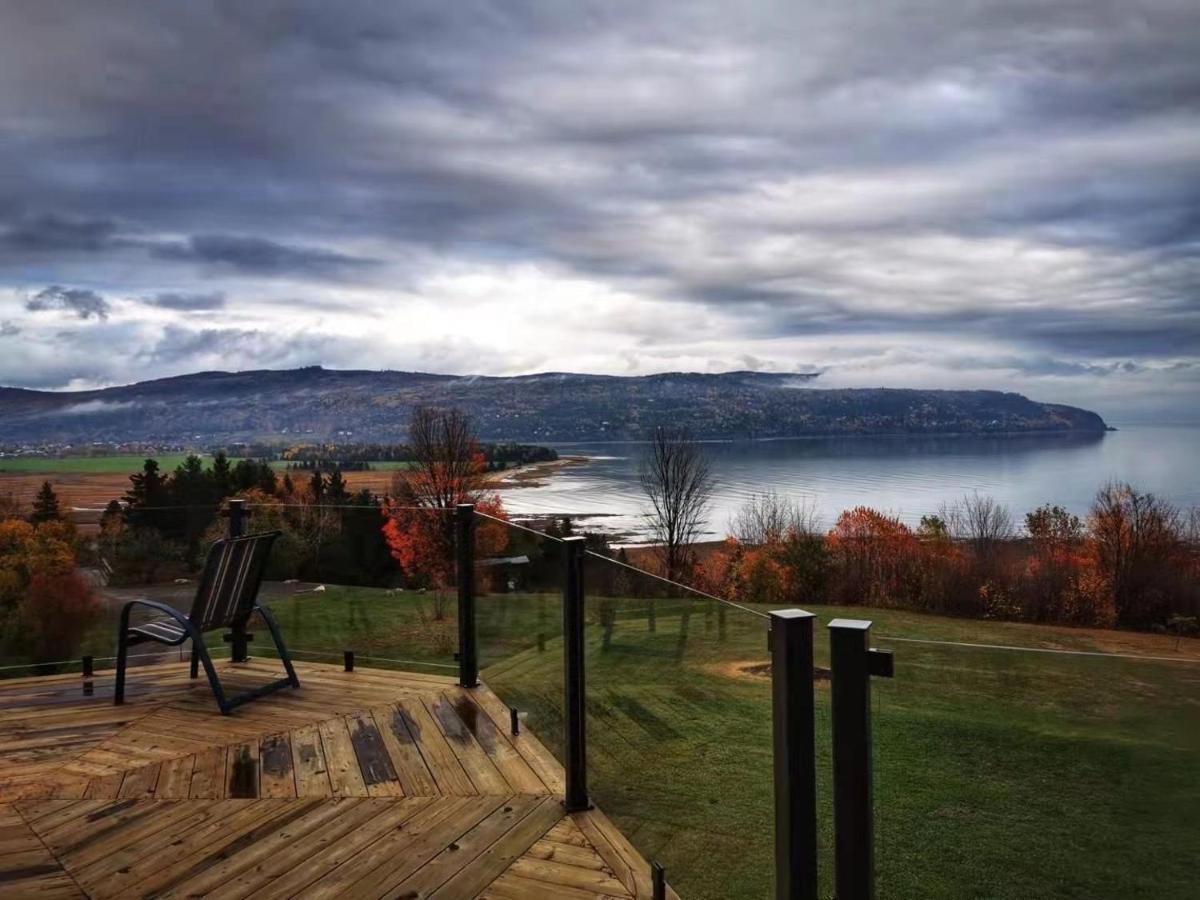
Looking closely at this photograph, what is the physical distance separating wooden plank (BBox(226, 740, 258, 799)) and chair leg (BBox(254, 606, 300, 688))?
0.78 m

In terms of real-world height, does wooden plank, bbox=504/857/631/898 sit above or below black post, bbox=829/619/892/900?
below

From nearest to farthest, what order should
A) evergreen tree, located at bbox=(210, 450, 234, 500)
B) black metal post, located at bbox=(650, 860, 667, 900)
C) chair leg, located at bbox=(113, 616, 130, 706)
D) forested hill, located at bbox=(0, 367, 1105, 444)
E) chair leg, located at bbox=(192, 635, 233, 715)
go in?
black metal post, located at bbox=(650, 860, 667, 900)
chair leg, located at bbox=(192, 635, 233, 715)
chair leg, located at bbox=(113, 616, 130, 706)
evergreen tree, located at bbox=(210, 450, 234, 500)
forested hill, located at bbox=(0, 367, 1105, 444)

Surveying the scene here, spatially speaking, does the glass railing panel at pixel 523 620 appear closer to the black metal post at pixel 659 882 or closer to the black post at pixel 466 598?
the black post at pixel 466 598

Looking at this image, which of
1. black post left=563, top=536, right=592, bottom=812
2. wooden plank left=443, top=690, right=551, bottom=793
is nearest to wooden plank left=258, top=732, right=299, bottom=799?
wooden plank left=443, top=690, right=551, bottom=793

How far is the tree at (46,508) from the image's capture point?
15.9 ft

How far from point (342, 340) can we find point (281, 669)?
5173 inches

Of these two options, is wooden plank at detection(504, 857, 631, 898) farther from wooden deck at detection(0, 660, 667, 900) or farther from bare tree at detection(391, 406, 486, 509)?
bare tree at detection(391, 406, 486, 509)

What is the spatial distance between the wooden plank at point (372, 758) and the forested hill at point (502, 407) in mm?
49466

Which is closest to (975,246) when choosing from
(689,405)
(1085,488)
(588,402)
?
(1085,488)

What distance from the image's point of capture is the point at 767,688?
5.34 feet

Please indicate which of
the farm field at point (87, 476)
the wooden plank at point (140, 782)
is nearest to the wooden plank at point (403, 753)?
the wooden plank at point (140, 782)

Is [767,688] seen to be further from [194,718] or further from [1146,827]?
[194,718]

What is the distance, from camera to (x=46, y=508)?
499 cm

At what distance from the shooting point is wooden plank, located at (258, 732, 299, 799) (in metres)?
2.72
